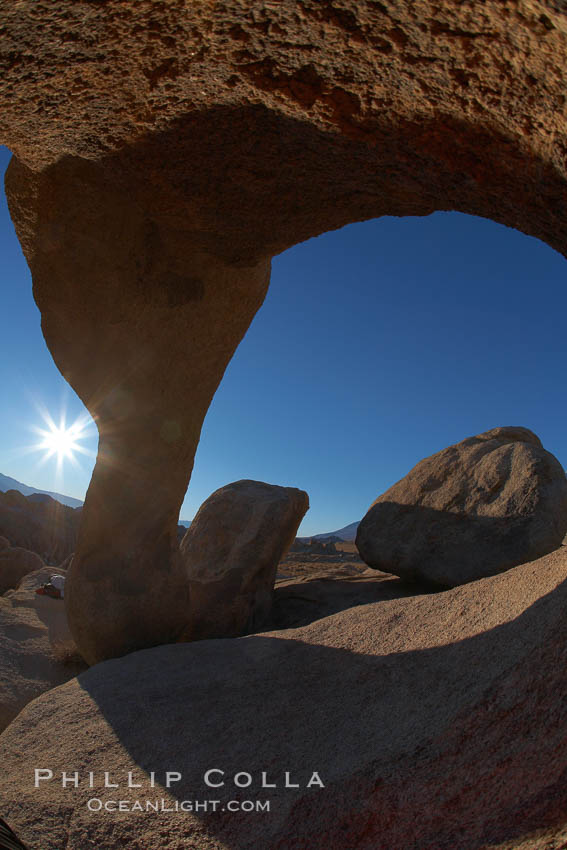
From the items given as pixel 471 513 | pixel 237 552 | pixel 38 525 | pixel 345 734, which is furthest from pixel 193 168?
pixel 38 525

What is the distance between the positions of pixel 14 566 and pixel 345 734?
7650mm

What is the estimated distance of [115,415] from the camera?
3.78m

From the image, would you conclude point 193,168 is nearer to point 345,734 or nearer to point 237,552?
point 345,734

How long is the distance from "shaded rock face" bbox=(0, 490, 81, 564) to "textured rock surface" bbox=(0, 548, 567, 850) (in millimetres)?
11189

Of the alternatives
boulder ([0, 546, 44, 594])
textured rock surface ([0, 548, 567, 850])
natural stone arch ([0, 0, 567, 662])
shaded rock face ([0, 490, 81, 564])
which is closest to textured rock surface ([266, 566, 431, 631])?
natural stone arch ([0, 0, 567, 662])

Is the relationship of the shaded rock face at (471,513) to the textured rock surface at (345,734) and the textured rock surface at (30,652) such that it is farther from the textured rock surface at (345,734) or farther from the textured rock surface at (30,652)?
the textured rock surface at (30,652)

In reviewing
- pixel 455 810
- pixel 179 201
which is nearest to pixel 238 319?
pixel 179 201

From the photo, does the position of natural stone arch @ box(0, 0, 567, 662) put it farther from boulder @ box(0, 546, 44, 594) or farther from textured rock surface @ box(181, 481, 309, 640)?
boulder @ box(0, 546, 44, 594)

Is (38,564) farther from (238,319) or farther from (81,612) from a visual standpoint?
(238,319)

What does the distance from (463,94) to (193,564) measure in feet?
14.0

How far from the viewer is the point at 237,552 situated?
4637 mm

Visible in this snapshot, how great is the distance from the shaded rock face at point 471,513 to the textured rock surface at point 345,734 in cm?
117

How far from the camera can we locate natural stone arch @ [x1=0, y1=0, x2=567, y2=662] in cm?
137

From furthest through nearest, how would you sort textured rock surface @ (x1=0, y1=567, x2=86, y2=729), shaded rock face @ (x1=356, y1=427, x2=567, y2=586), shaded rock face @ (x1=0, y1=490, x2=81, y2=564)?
shaded rock face @ (x1=0, y1=490, x2=81, y2=564), shaded rock face @ (x1=356, y1=427, x2=567, y2=586), textured rock surface @ (x1=0, y1=567, x2=86, y2=729)
